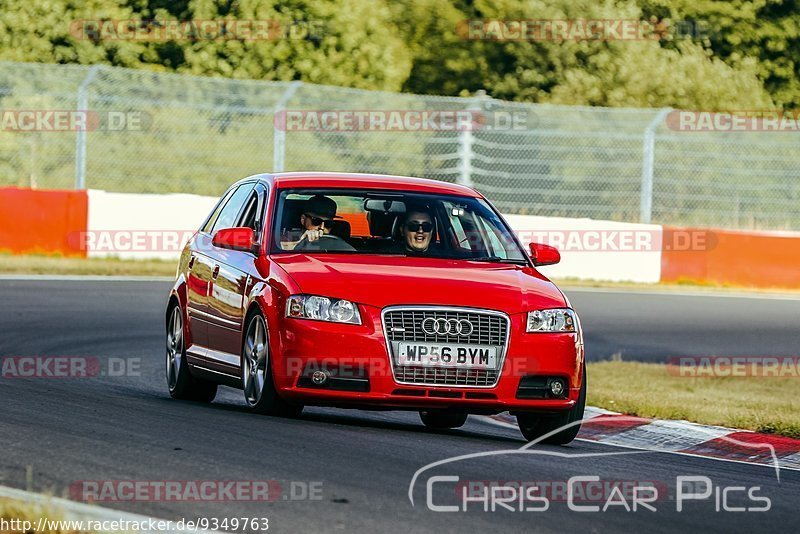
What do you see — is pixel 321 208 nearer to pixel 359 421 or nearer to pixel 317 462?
pixel 359 421

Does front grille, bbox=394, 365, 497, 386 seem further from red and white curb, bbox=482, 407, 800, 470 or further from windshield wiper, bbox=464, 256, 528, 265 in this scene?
red and white curb, bbox=482, 407, 800, 470

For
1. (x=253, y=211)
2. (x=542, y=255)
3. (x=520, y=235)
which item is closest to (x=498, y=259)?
(x=542, y=255)

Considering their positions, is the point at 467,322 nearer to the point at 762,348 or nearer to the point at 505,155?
the point at 762,348

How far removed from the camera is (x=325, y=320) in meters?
9.12

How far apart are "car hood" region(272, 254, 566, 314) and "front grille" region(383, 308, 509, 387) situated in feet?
0.19

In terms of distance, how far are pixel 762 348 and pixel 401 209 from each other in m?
8.59

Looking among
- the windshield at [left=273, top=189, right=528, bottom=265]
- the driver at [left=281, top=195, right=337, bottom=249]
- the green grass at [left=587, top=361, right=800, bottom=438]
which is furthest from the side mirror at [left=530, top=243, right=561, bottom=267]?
the green grass at [left=587, top=361, right=800, bottom=438]

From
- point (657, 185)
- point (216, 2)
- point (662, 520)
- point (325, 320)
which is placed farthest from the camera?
point (216, 2)

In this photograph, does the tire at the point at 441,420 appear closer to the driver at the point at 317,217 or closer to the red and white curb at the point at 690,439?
the red and white curb at the point at 690,439

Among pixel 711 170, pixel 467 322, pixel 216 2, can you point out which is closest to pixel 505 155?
pixel 711 170

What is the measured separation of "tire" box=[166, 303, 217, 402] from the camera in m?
11.2

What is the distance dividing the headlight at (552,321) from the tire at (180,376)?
2656 mm

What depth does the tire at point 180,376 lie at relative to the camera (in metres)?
11.2

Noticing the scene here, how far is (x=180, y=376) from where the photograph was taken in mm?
11227
